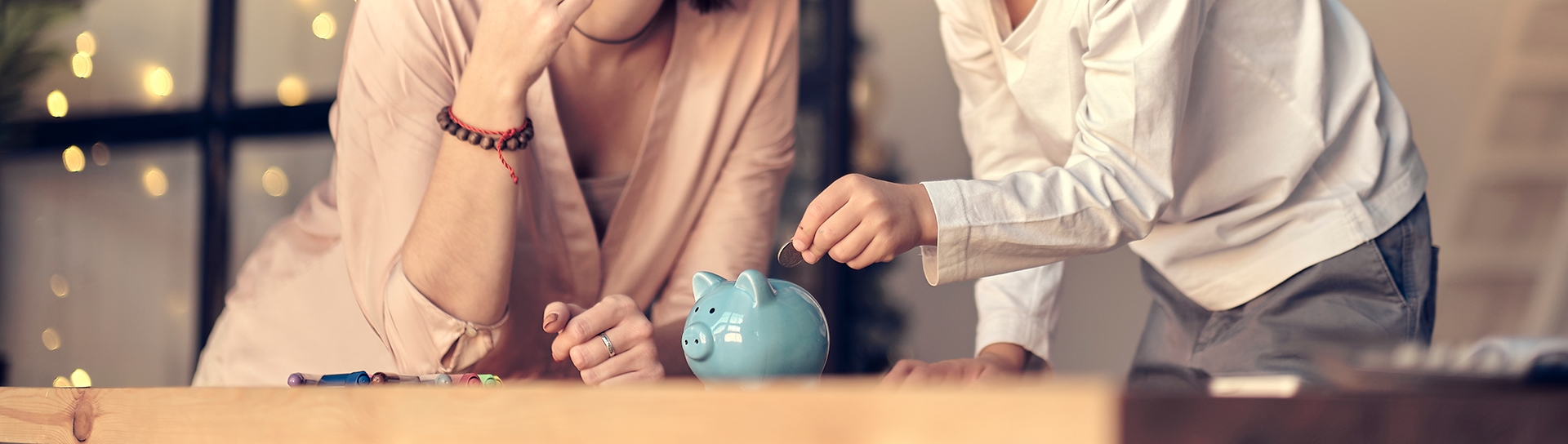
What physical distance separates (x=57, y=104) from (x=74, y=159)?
0.15 m

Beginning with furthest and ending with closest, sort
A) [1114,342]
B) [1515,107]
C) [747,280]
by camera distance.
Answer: [1114,342] → [1515,107] → [747,280]

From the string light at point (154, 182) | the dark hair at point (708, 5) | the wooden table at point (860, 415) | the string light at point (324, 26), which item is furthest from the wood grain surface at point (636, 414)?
the string light at point (154, 182)

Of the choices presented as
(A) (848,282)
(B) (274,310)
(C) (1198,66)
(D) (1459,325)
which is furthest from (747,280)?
(D) (1459,325)

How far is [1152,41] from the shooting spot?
0.81 meters

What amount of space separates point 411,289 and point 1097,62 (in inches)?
27.3

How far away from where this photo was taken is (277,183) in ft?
7.85

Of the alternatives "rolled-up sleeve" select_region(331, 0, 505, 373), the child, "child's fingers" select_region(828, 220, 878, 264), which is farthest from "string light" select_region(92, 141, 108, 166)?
"child's fingers" select_region(828, 220, 878, 264)

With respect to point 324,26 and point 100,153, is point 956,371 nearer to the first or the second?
point 324,26

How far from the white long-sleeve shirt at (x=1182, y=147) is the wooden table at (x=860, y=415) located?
0.34m

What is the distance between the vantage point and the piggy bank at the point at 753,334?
0.69 m

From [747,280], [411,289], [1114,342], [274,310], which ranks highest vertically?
[747,280]

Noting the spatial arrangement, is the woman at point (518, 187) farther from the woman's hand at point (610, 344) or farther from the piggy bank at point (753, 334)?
the piggy bank at point (753, 334)

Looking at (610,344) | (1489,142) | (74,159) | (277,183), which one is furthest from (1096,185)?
(74,159)

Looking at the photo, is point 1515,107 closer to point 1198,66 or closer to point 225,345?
point 1198,66
